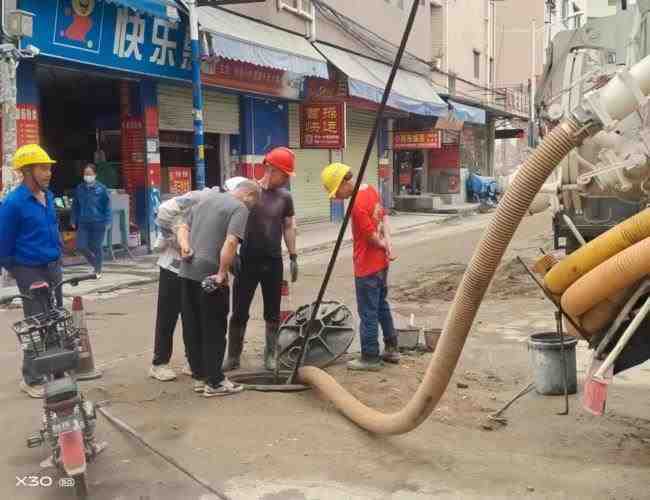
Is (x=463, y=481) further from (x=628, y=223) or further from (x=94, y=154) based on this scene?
(x=94, y=154)

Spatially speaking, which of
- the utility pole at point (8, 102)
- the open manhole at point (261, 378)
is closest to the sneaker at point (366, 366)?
the open manhole at point (261, 378)

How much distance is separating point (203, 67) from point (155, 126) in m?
1.45

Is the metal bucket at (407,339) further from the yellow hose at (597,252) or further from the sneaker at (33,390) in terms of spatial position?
the yellow hose at (597,252)

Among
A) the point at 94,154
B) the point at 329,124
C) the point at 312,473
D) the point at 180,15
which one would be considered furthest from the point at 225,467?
the point at 329,124

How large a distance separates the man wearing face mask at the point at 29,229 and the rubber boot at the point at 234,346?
1446mm

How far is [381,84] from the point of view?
2061 centimetres

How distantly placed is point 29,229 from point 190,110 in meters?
10.5

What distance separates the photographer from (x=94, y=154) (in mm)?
14812

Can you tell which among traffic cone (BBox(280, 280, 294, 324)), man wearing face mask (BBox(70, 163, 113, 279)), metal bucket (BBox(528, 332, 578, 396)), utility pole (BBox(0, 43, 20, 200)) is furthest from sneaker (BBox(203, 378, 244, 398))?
man wearing face mask (BBox(70, 163, 113, 279))

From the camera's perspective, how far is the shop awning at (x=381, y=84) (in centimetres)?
1881

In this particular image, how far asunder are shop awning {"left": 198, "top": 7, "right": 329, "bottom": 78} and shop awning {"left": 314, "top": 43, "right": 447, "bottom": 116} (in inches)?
43.2

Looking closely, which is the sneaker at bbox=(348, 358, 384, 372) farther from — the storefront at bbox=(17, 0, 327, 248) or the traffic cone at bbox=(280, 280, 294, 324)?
the storefront at bbox=(17, 0, 327, 248)

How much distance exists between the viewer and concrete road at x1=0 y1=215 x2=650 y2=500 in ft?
12.9

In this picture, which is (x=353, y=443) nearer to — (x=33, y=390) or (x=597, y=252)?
(x=597, y=252)
